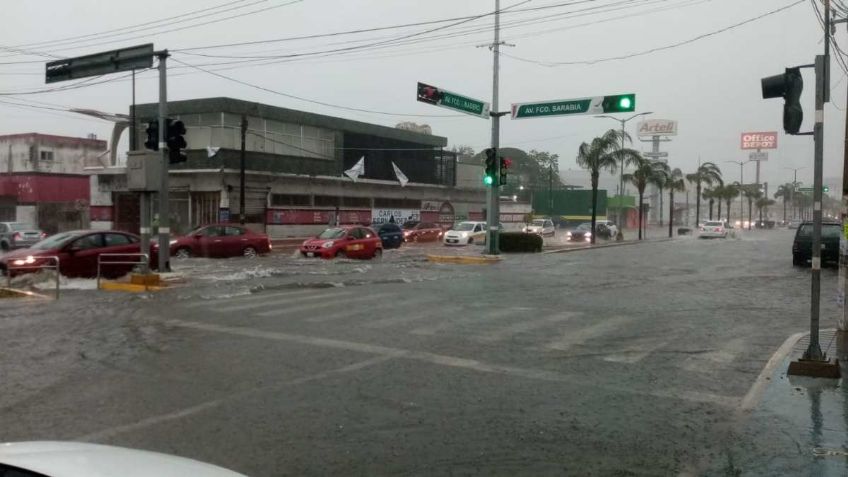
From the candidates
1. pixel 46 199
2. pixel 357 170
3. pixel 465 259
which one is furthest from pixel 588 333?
pixel 46 199

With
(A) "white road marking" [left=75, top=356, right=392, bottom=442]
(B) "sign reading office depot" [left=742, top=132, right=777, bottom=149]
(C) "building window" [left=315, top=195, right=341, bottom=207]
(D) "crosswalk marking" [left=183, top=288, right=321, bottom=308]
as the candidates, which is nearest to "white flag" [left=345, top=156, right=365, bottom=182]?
(C) "building window" [left=315, top=195, right=341, bottom=207]

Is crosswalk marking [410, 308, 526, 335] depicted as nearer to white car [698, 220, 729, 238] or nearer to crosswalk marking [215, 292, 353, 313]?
crosswalk marking [215, 292, 353, 313]

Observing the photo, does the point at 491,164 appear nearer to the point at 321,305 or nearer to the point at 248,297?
the point at 248,297

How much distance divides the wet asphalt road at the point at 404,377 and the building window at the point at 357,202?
3081 centimetres

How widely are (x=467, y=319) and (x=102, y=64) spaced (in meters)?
12.7

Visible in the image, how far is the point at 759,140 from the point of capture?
446ft

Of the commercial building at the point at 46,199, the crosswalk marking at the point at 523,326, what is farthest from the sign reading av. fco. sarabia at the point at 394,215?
the crosswalk marking at the point at 523,326

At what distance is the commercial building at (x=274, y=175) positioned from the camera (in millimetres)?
39094

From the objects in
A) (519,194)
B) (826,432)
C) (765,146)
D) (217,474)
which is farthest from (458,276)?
(765,146)

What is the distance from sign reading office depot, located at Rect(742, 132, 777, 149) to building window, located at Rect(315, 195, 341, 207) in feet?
374

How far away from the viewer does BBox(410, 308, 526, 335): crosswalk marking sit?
11.1 meters

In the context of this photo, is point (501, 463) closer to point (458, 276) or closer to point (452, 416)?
point (452, 416)

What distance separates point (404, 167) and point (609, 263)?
31619 mm

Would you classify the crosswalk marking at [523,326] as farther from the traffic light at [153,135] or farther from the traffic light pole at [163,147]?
the traffic light at [153,135]
